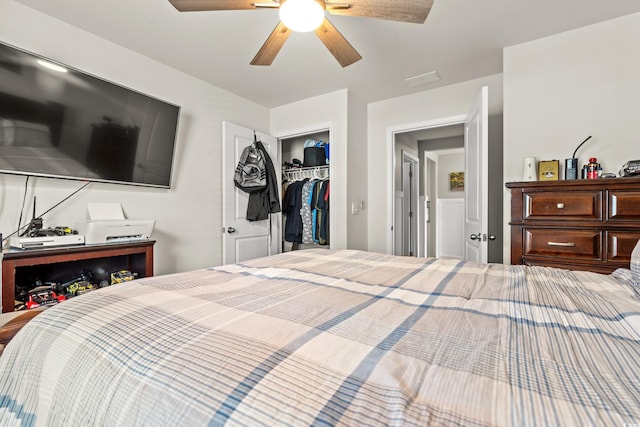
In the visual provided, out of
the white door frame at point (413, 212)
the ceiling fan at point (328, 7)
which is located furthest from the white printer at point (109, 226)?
the white door frame at point (413, 212)

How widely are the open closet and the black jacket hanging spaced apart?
262mm

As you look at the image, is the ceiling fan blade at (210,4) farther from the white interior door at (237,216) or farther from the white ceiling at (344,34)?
the white interior door at (237,216)

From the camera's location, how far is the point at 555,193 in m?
1.71

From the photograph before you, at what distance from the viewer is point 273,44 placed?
5.65ft

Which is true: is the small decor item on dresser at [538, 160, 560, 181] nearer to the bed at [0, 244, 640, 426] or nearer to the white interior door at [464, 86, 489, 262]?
the white interior door at [464, 86, 489, 262]

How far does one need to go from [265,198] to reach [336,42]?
1.97 m

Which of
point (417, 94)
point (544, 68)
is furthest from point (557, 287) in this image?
point (417, 94)

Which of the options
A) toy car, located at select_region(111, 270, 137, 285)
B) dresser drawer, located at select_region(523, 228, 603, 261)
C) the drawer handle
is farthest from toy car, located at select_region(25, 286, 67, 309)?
the drawer handle

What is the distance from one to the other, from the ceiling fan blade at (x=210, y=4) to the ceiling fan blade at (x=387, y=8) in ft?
1.38

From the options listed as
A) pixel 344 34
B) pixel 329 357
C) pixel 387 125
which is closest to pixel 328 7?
pixel 344 34

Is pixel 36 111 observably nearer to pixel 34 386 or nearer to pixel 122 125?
pixel 122 125

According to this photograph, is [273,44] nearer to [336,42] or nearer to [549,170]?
[336,42]

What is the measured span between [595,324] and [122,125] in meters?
2.75

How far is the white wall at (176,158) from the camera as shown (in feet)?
5.93
